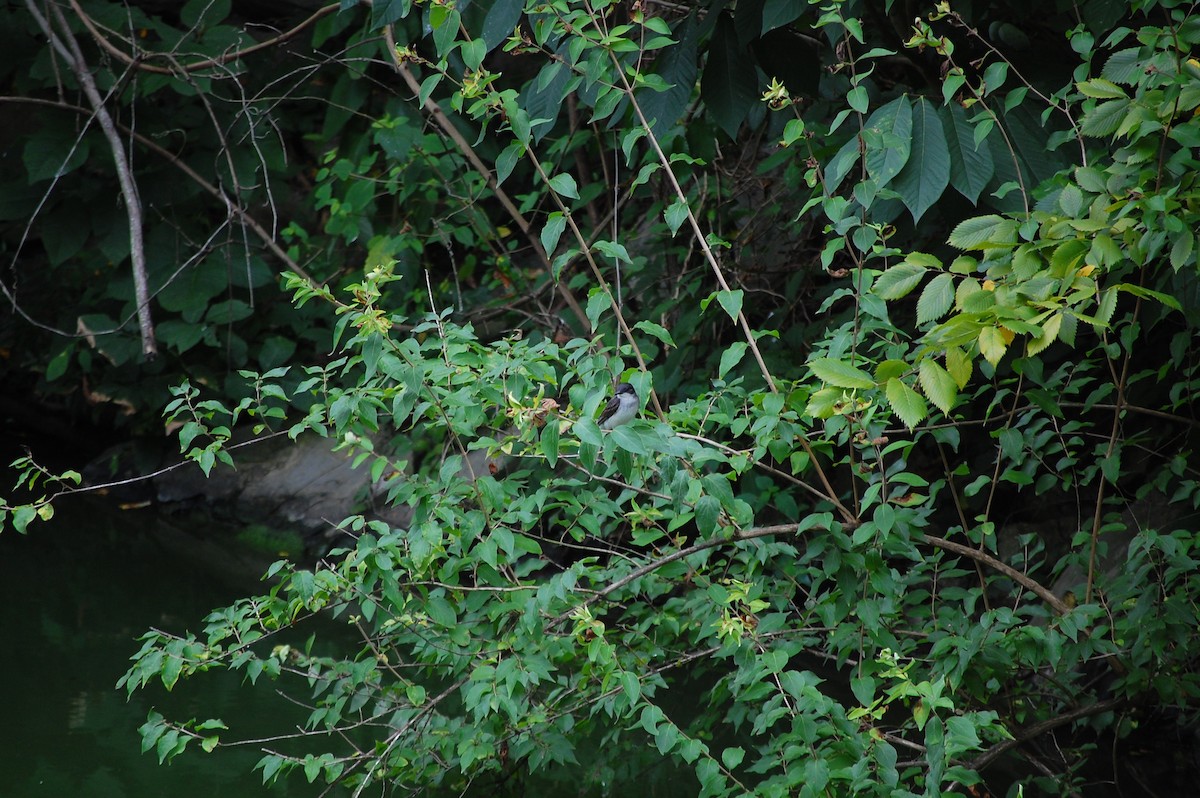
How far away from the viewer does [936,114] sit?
209cm

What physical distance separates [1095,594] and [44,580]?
3953 mm

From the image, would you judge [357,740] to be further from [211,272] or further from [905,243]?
[211,272]

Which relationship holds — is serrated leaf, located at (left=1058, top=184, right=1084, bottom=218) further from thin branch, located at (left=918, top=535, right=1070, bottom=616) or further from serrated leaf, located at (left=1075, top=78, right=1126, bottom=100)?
thin branch, located at (left=918, top=535, right=1070, bottom=616)

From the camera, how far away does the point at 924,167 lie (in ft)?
6.60

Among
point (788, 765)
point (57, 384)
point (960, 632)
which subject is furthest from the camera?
point (57, 384)

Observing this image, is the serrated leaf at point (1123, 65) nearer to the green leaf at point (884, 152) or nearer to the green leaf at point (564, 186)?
the green leaf at point (884, 152)

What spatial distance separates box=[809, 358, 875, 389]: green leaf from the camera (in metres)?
1.34

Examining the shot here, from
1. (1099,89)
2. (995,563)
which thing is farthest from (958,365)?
(995,563)

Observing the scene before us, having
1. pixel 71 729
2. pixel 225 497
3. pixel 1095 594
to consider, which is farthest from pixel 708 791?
pixel 225 497

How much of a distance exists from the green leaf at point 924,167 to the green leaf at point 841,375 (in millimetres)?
669

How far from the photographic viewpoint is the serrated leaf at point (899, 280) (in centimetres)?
156

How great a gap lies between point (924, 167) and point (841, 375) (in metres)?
0.83

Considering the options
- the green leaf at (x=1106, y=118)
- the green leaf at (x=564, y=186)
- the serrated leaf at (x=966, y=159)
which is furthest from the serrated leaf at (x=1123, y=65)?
the green leaf at (x=564, y=186)

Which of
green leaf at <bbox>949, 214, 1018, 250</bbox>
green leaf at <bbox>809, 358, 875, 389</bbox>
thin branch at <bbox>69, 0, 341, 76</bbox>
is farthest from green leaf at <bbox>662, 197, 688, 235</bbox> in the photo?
thin branch at <bbox>69, 0, 341, 76</bbox>
